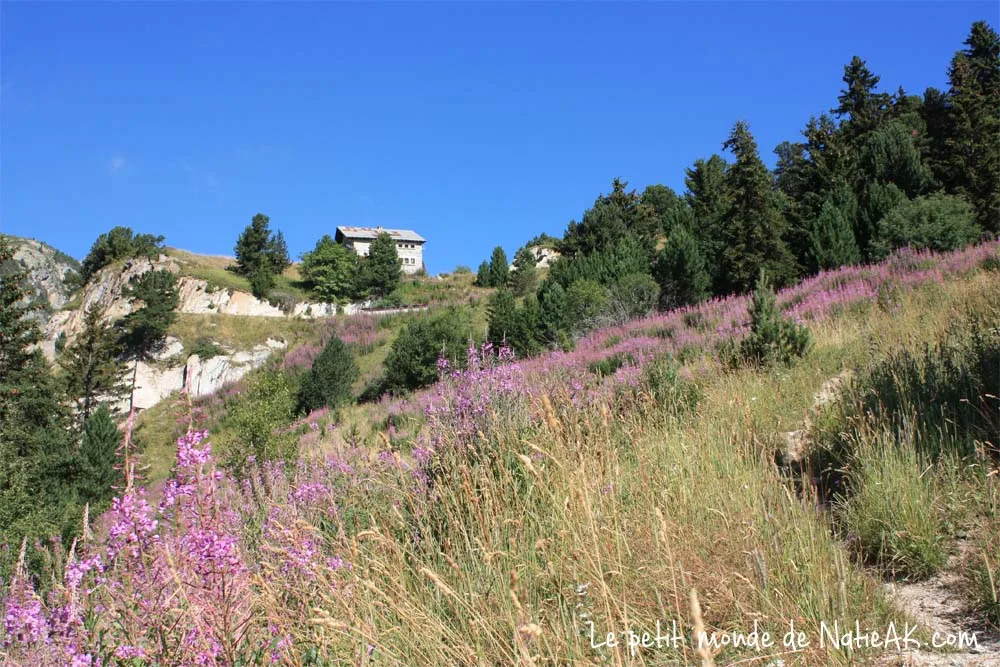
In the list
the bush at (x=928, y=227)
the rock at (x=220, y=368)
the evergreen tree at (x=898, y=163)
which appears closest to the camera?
the bush at (x=928, y=227)

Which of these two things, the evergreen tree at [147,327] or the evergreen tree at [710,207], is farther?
the evergreen tree at [147,327]

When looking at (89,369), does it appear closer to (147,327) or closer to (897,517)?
(147,327)

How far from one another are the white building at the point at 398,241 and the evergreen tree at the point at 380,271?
22318 millimetres

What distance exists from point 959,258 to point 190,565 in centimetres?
1073

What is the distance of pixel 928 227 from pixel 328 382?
19770 millimetres

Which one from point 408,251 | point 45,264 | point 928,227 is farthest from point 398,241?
point 45,264

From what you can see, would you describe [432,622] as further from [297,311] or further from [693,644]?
[297,311]

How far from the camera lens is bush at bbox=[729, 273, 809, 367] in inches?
257

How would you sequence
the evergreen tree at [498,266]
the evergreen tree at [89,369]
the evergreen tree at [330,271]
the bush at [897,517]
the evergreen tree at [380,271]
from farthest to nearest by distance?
the evergreen tree at [380,271] → the evergreen tree at [330,271] → the evergreen tree at [498,266] → the evergreen tree at [89,369] → the bush at [897,517]

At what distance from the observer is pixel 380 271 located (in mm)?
52594

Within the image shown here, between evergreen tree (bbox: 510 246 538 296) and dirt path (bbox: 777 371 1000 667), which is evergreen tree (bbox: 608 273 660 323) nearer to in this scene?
dirt path (bbox: 777 371 1000 667)

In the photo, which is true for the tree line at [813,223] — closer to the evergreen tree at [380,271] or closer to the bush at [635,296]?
the bush at [635,296]

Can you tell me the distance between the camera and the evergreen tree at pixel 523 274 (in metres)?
42.7

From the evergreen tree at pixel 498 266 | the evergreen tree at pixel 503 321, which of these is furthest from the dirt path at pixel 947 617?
the evergreen tree at pixel 498 266
